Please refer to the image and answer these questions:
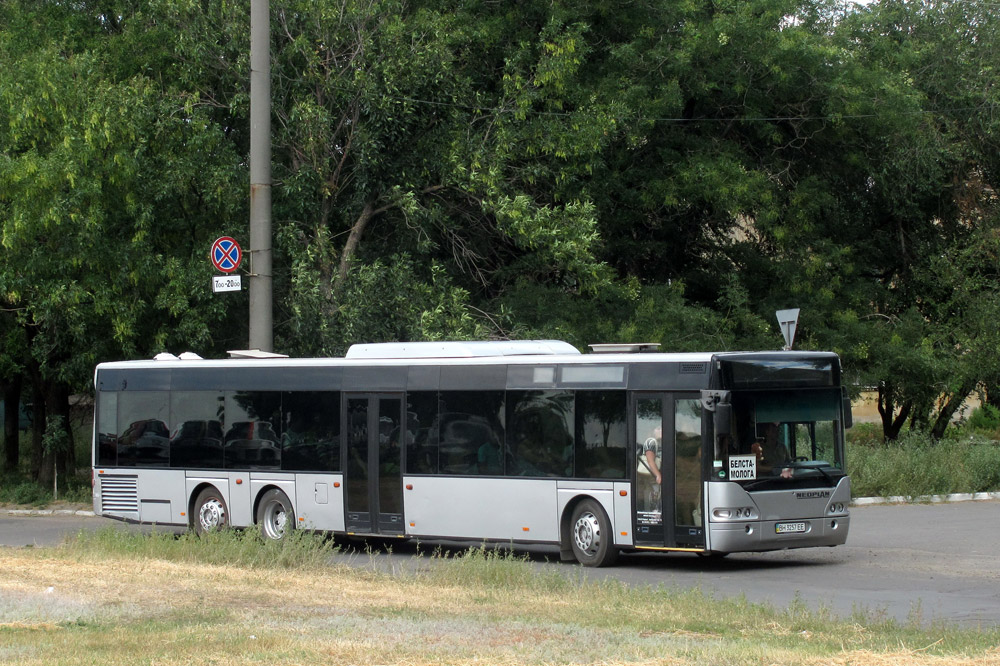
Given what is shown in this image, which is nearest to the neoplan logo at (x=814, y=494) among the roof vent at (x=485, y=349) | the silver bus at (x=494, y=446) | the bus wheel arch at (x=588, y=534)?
the silver bus at (x=494, y=446)

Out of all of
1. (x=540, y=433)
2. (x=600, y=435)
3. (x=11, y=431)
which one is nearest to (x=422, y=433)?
(x=540, y=433)

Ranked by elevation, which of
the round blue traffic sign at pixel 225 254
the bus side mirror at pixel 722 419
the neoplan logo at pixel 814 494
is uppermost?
the round blue traffic sign at pixel 225 254

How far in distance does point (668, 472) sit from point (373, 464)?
15.0 ft

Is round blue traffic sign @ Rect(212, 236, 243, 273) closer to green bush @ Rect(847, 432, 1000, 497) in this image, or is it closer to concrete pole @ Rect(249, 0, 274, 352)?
concrete pole @ Rect(249, 0, 274, 352)

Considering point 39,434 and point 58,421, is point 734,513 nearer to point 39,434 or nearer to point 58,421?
point 58,421

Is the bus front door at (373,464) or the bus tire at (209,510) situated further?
the bus tire at (209,510)

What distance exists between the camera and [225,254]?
64.5ft

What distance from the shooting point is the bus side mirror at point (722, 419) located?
1441 cm

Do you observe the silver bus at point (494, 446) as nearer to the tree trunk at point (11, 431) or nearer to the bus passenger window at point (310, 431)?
the bus passenger window at point (310, 431)

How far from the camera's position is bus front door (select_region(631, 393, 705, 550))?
14727 millimetres

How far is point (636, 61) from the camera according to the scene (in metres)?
27.1

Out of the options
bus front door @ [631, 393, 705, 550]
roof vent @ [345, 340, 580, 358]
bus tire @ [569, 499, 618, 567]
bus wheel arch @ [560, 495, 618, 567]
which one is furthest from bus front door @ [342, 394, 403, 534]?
bus front door @ [631, 393, 705, 550]

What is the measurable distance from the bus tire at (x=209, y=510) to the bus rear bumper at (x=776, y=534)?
25.8ft

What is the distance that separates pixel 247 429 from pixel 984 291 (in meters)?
20.0
